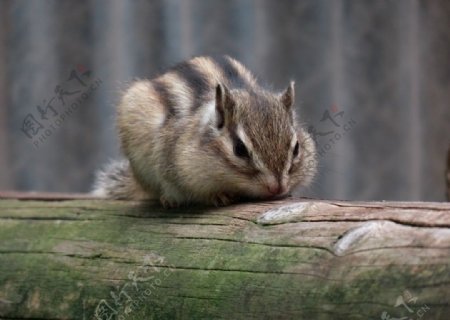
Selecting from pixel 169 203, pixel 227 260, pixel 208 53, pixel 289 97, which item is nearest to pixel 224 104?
pixel 289 97

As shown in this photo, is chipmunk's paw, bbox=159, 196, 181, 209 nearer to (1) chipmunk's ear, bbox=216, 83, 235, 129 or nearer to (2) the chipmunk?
(2) the chipmunk

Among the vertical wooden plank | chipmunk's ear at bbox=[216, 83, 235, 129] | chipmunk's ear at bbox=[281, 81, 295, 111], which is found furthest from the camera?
the vertical wooden plank

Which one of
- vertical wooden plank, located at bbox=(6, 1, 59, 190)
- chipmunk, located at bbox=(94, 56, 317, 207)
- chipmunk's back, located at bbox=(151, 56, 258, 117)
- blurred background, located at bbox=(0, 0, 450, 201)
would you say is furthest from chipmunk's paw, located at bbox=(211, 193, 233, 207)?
vertical wooden plank, located at bbox=(6, 1, 59, 190)

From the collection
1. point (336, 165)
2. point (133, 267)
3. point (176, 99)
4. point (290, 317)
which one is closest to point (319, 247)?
point (290, 317)

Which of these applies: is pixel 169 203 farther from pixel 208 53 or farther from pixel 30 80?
pixel 30 80

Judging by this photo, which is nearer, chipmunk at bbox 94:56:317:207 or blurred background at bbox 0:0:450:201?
chipmunk at bbox 94:56:317:207

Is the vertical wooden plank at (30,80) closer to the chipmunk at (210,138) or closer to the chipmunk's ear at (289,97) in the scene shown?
the chipmunk at (210,138)
